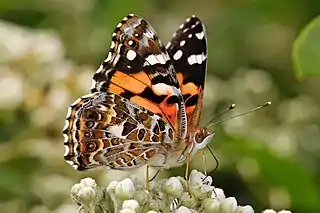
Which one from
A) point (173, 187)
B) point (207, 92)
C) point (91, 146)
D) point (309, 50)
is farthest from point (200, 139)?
point (207, 92)

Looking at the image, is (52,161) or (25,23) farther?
(25,23)

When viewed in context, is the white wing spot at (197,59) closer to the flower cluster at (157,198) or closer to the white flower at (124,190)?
the flower cluster at (157,198)

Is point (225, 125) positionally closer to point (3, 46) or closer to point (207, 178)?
point (3, 46)

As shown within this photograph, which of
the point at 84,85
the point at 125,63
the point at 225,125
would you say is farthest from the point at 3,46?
the point at 125,63

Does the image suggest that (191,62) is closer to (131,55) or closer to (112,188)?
(131,55)

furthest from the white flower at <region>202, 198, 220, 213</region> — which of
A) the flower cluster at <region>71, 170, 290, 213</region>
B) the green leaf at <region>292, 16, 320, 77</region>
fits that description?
the green leaf at <region>292, 16, 320, 77</region>

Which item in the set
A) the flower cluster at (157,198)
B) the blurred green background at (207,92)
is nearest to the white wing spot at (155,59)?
the flower cluster at (157,198)

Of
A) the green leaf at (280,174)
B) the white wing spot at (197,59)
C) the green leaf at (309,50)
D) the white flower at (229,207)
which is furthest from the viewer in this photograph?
the green leaf at (280,174)
